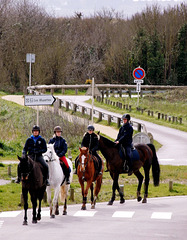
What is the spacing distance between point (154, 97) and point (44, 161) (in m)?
43.7

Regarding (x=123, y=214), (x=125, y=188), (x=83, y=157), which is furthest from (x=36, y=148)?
(x=125, y=188)

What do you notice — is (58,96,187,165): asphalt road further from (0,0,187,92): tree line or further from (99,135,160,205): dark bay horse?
(0,0,187,92): tree line

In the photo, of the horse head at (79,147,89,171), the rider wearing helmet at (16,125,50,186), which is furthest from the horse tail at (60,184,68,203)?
the rider wearing helmet at (16,125,50,186)

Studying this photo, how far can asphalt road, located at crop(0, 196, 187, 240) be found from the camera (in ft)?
44.1

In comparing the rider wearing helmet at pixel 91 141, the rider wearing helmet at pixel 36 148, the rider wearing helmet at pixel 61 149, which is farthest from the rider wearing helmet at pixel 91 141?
the rider wearing helmet at pixel 36 148

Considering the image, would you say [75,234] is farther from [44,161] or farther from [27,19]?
[27,19]

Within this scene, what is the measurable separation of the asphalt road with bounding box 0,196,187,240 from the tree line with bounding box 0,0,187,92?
4752cm

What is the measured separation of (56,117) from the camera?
36219 mm

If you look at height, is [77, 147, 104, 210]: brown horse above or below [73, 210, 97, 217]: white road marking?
above

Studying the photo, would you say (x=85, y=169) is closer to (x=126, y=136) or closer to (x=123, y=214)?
(x=123, y=214)

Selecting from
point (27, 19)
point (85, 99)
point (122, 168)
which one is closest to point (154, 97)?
point (85, 99)

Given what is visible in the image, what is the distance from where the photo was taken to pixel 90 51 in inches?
3396

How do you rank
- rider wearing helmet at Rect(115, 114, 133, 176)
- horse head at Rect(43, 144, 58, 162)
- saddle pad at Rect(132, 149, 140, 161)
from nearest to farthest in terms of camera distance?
horse head at Rect(43, 144, 58, 162) < rider wearing helmet at Rect(115, 114, 133, 176) < saddle pad at Rect(132, 149, 140, 161)

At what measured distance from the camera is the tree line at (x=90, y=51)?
67.3m
